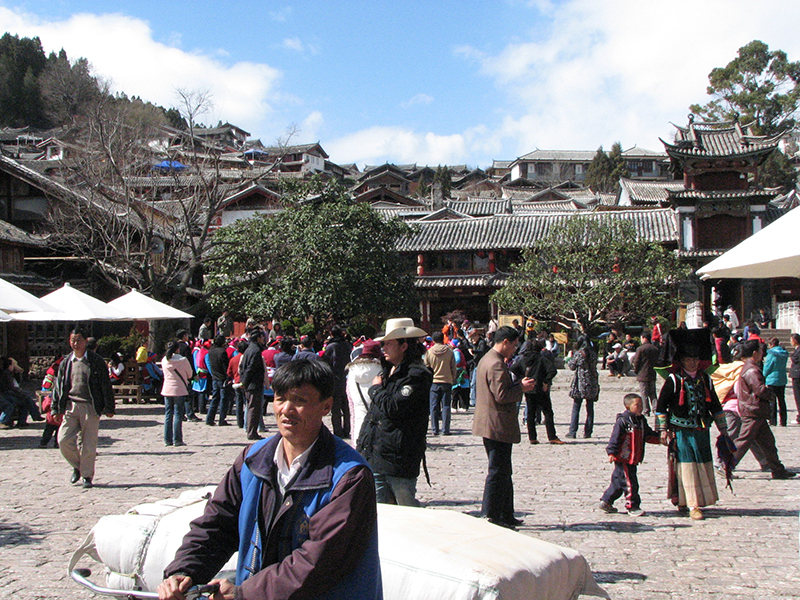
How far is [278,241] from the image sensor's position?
2597 cm

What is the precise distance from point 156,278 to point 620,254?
1593cm

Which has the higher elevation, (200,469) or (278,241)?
(278,241)

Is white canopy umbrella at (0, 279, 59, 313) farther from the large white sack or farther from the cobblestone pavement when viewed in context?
the large white sack

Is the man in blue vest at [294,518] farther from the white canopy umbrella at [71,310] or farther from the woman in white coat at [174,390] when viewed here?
the white canopy umbrella at [71,310]

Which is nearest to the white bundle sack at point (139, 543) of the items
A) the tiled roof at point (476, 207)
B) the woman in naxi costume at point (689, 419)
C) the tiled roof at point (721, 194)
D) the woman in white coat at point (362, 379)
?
the woman in white coat at point (362, 379)

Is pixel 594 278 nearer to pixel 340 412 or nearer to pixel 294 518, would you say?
pixel 340 412

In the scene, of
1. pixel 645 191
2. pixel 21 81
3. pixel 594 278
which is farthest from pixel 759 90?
pixel 21 81

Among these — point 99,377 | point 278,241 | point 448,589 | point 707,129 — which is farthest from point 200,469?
point 707,129

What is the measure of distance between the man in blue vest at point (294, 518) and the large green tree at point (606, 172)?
2540 inches

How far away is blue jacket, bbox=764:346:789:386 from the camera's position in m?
12.0

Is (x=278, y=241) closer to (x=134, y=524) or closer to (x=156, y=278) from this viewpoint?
(x=156, y=278)

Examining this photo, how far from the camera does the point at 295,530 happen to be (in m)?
2.45

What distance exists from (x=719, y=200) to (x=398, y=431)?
109ft

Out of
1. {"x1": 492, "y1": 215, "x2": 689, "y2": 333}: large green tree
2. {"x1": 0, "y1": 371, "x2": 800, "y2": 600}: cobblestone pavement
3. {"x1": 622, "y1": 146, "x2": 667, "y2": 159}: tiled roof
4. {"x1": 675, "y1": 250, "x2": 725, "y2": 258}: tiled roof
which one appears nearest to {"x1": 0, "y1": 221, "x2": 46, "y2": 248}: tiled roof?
{"x1": 0, "y1": 371, "x2": 800, "y2": 600}: cobblestone pavement
